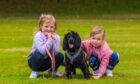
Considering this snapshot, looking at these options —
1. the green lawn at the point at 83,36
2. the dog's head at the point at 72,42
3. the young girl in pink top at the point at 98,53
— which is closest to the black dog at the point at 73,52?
the dog's head at the point at 72,42

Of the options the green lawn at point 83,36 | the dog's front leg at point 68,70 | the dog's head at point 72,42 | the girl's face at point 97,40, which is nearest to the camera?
the dog's head at point 72,42

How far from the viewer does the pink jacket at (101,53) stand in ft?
33.1

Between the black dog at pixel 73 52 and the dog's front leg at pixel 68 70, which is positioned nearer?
the black dog at pixel 73 52

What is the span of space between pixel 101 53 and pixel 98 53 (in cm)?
6

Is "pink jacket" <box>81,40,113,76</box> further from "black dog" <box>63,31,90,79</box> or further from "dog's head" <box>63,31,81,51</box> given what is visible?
"dog's head" <box>63,31,81,51</box>

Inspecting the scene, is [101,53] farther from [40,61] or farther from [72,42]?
[40,61]

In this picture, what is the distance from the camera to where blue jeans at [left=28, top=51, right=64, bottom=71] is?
9906 millimetres

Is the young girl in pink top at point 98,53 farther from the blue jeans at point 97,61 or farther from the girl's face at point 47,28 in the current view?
the girl's face at point 47,28

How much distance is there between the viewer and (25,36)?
20516mm

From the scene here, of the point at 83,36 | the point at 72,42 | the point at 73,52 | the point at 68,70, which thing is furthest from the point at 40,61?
the point at 83,36

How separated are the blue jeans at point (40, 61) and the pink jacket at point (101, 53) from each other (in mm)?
522

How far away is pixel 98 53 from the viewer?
33.4ft

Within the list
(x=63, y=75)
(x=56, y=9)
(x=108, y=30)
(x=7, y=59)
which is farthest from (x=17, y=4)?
(x=63, y=75)

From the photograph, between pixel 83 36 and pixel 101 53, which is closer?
pixel 101 53
